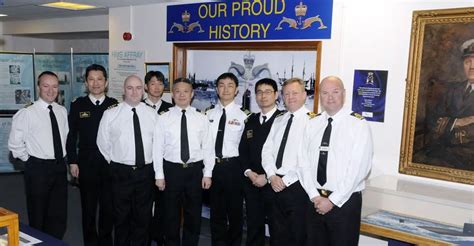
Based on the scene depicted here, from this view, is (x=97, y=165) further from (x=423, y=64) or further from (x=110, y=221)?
(x=423, y=64)

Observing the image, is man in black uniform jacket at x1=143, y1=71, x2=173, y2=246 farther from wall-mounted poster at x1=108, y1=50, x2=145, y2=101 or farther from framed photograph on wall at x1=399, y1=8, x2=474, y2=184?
framed photograph on wall at x1=399, y1=8, x2=474, y2=184

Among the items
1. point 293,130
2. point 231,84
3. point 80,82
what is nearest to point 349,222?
point 293,130

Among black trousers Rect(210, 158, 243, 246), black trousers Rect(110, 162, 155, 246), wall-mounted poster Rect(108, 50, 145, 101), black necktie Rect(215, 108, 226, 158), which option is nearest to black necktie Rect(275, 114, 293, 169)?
black trousers Rect(210, 158, 243, 246)

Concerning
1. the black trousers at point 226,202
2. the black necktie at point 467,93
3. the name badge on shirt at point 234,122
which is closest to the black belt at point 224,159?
the black trousers at point 226,202

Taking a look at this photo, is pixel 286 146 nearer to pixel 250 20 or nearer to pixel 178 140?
pixel 178 140

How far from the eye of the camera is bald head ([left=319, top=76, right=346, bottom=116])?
9.46 ft

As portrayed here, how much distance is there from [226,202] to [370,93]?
1484 mm

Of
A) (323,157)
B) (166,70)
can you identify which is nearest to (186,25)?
(166,70)

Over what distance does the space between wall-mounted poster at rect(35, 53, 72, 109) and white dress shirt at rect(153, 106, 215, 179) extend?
3.85 m

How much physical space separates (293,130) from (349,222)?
79 centimetres

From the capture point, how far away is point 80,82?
6.69 m

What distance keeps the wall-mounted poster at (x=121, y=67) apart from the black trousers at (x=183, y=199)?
201 centimetres

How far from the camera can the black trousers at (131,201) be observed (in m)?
3.42

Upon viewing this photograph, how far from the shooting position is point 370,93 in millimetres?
3457
